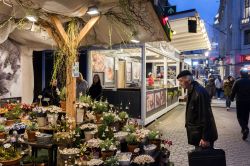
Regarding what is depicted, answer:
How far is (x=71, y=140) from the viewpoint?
14.6ft

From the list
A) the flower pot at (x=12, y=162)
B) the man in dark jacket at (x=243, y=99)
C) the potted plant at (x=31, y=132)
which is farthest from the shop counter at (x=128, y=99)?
the flower pot at (x=12, y=162)

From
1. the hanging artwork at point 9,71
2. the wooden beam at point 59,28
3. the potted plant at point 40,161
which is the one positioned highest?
the wooden beam at point 59,28

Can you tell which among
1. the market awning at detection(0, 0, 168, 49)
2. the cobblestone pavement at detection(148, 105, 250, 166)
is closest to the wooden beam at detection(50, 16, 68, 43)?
the market awning at detection(0, 0, 168, 49)

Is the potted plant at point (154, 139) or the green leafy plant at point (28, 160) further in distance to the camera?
the potted plant at point (154, 139)

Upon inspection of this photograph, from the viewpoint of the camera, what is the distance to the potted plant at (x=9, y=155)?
3.92 metres

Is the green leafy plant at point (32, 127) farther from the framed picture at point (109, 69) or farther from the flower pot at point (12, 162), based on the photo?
the framed picture at point (109, 69)

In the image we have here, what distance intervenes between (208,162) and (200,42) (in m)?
13.1

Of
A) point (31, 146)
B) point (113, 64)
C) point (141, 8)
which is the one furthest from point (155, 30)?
point (113, 64)

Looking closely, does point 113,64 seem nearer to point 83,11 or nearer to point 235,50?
point 83,11

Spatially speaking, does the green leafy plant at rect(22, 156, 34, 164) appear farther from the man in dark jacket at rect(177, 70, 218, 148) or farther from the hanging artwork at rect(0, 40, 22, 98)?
the hanging artwork at rect(0, 40, 22, 98)

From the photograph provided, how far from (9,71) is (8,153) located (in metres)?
5.01

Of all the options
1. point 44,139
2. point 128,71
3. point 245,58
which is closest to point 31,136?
point 44,139

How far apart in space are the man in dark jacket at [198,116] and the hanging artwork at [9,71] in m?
5.27

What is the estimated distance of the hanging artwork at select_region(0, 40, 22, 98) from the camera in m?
8.27
